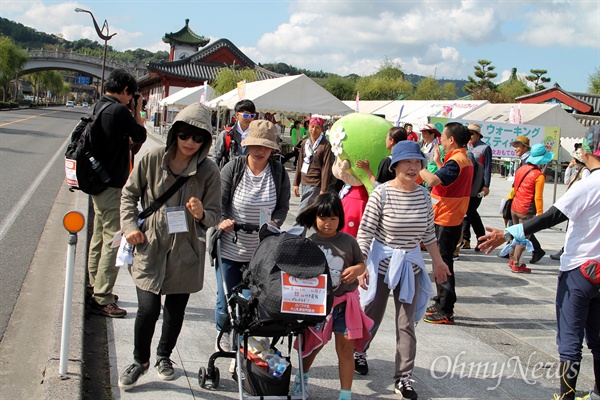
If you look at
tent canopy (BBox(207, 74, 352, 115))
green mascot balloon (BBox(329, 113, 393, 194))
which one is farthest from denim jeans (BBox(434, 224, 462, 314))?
tent canopy (BBox(207, 74, 352, 115))

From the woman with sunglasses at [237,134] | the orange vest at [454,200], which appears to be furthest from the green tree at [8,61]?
the orange vest at [454,200]

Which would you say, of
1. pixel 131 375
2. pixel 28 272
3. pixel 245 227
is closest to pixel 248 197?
pixel 245 227

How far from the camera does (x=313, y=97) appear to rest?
16.5m

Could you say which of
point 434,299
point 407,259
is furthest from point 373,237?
point 434,299

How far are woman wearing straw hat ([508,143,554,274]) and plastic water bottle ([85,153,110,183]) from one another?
19.8 ft

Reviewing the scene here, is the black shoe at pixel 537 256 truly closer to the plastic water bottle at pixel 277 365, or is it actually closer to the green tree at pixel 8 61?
the plastic water bottle at pixel 277 365

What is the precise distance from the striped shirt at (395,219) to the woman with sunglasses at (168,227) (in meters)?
1.16

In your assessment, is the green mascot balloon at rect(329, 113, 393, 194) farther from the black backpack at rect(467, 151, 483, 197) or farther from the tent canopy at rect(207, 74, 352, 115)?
the tent canopy at rect(207, 74, 352, 115)

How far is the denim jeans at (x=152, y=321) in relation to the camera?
12.7 feet

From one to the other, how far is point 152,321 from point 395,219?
188 centimetres

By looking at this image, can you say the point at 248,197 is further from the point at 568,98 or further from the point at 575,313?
the point at 568,98

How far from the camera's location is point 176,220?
384cm

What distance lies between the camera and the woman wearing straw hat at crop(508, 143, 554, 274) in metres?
8.66

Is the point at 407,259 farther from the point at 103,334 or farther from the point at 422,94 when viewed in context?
the point at 422,94
